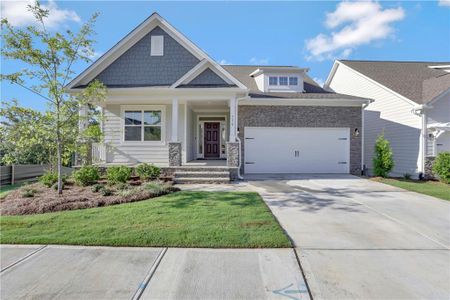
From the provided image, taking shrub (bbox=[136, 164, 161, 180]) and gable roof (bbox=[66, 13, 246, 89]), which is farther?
gable roof (bbox=[66, 13, 246, 89])

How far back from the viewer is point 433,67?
17672mm

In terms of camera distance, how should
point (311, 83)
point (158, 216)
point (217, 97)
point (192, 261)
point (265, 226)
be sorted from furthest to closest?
point (311, 83) → point (217, 97) → point (158, 216) → point (265, 226) → point (192, 261)

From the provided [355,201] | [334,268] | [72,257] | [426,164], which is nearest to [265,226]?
[334,268]

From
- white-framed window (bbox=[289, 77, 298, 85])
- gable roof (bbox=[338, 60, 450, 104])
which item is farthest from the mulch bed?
gable roof (bbox=[338, 60, 450, 104])

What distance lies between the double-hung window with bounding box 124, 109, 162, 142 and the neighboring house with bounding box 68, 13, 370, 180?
0.09ft

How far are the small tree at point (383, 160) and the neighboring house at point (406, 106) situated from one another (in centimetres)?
197

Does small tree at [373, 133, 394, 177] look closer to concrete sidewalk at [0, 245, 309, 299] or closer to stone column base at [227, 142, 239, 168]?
stone column base at [227, 142, 239, 168]

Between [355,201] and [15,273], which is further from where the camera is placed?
[355,201]

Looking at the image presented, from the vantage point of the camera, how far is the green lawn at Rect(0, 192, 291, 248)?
4.29 metres

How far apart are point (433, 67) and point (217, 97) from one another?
51.1 ft

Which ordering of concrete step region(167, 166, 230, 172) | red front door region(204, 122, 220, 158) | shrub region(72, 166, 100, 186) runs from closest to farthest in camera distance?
shrub region(72, 166, 100, 186) < concrete step region(167, 166, 230, 172) < red front door region(204, 122, 220, 158)

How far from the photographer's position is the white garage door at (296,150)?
42.4ft

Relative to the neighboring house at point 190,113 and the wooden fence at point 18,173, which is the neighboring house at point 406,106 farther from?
the wooden fence at point 18,173

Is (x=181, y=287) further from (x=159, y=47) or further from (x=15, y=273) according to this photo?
(x=159, y=47)
